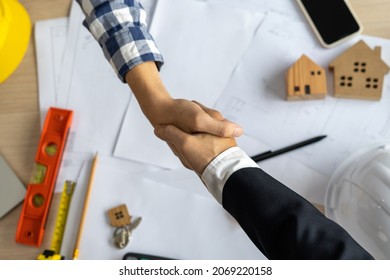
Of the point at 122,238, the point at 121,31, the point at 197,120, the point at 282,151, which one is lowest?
the point at 122,238

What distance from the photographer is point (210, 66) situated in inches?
28.3

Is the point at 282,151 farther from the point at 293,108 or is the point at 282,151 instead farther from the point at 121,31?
the point at 121,31

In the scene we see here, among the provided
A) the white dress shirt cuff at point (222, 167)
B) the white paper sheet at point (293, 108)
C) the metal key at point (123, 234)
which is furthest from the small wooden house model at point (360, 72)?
the metal key at point (123, 234)

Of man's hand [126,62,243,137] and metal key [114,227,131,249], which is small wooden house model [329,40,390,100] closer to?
man's hand [126,62,243,137]

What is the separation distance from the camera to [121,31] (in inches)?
21.5

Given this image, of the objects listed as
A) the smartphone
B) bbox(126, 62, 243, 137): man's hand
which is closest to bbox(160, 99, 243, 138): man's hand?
bbox(126, 62, 243, 137): man's hand

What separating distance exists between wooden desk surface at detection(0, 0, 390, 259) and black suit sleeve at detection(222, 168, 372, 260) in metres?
0.36

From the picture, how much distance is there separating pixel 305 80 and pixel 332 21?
11cm

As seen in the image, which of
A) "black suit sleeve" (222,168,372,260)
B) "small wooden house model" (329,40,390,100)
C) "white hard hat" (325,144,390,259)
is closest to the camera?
"black suit sleeve" (222,168,372,260)

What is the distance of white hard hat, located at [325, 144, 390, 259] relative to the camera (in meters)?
0.52

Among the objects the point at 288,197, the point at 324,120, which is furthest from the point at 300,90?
the point at 288,197

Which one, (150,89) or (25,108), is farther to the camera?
(25,108)

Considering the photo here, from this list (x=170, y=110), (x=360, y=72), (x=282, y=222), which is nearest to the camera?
(x=282, y=222)

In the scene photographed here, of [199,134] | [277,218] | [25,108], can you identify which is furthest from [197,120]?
[25,108]
